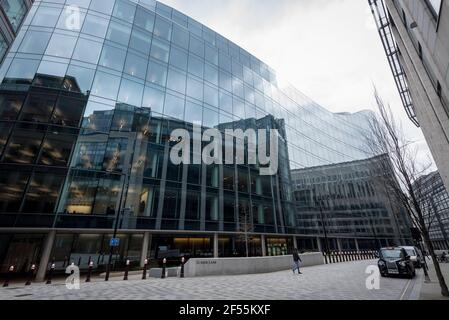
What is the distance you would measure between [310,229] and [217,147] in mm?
21154

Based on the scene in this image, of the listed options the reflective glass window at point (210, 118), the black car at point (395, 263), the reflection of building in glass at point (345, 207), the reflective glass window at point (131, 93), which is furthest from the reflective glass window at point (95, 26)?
the reflection of building in glass at point (345, 207)

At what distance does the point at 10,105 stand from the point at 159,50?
16.5 m

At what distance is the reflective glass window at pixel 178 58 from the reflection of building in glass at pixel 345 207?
25.1 m

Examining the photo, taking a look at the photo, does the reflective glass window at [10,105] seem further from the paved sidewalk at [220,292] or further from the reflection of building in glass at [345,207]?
the reflection of building in glass at [345,207]

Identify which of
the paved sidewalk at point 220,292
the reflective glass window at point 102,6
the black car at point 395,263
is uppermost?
the reflective glass window at point 102,6

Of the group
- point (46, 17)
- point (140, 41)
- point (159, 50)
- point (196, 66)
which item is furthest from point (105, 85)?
point (196, 66)

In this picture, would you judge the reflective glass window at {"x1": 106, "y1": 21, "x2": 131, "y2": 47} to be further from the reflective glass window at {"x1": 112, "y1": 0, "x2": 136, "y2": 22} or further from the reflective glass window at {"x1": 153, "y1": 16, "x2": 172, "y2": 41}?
the reflective glass window at {"x1": 153, "y1": 16, "x2": 172, "y2": 41}

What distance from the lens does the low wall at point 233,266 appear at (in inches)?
605

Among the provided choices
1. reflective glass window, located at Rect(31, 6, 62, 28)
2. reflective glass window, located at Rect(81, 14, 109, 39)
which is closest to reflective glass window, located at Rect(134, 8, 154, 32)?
reflective glass window, located at Rect(81, 14, 109, 39)

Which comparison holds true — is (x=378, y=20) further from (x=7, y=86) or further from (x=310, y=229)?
(x=7, y=86)

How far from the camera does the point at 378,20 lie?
1648cm

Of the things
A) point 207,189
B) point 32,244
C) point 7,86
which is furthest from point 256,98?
point 32,244

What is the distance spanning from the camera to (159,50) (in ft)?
89.8

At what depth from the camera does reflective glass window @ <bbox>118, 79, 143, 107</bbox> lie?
2285 centimetres
